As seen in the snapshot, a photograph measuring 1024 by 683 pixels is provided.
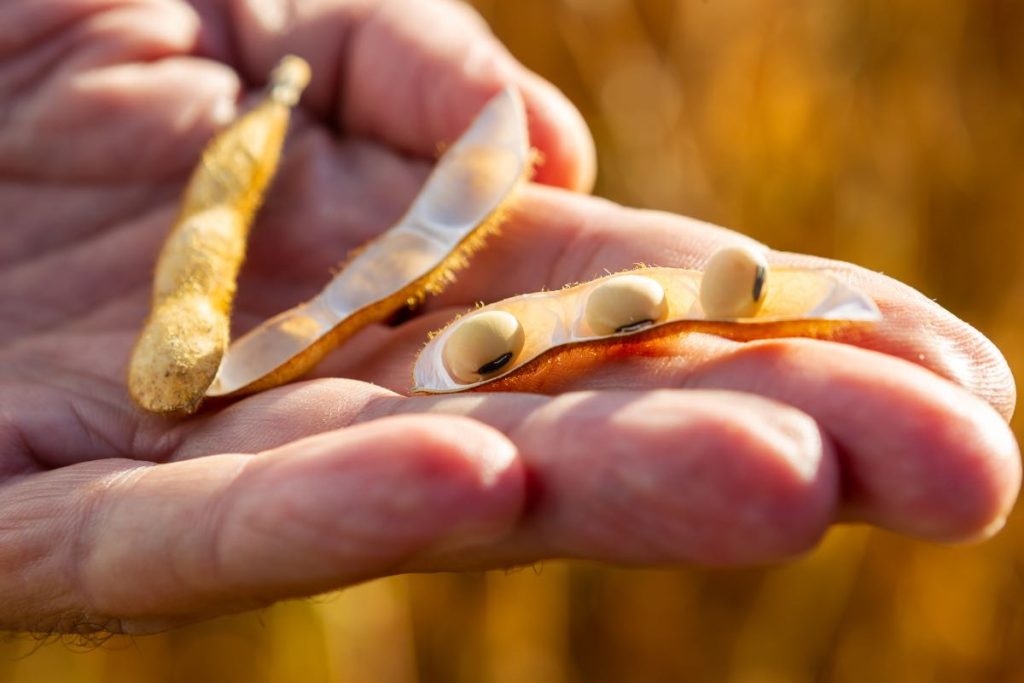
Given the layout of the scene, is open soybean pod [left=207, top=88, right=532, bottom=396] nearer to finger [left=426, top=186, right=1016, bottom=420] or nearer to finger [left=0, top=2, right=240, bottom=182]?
finger [left=426, top=186, right=1016, bottom=420]

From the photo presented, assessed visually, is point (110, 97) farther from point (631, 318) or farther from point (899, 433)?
point (899, 433)

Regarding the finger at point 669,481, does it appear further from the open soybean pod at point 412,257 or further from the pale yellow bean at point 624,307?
the open soybean pod at point 412,257

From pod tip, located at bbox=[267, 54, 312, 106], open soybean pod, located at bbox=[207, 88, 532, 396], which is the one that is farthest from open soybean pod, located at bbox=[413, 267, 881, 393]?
pod tip, located at bbox=[267, 54, 312, 106]

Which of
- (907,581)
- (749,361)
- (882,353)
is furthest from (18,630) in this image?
(907,581)

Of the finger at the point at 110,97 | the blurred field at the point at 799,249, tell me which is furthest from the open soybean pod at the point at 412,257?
the blurred field at the point at 799,249

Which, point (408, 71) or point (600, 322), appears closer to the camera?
point (600, 322)

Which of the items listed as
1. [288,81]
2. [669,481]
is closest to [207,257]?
[288,81]

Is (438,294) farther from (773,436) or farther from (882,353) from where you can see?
(773,436)
